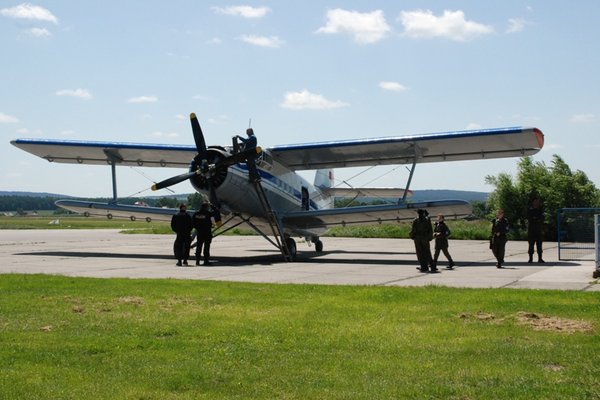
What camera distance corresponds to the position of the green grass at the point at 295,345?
18.5 ft

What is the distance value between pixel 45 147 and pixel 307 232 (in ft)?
32.7

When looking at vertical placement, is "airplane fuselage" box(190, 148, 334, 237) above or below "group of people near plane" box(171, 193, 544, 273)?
above

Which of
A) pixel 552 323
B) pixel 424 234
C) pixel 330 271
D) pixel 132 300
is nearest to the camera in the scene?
pixel 552 323

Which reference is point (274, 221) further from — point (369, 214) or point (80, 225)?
point (80, 225)

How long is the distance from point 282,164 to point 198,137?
4768 millimetres

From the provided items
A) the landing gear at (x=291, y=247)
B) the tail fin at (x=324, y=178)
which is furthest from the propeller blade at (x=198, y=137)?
the tail fin at (x=324, y=178)

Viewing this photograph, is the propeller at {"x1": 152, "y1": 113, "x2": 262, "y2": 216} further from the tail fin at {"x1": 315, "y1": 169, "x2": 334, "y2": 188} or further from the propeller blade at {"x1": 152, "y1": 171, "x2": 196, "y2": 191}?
the tail fin at {"x1": 315, "y1": 169, "x2": 334, "y2": 188}

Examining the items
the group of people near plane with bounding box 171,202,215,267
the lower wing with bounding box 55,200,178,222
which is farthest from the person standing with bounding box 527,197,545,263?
the lower wing with bounding box 55,200,178,222

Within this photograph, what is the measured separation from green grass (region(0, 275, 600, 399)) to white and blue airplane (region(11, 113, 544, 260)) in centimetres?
926

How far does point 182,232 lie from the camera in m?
19.5

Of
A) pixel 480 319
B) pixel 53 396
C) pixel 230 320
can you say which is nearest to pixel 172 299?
pixel 230 320

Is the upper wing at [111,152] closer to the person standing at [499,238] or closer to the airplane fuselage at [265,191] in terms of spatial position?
the airplane fuselage at [265,191]

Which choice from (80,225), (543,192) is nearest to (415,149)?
(543,192)

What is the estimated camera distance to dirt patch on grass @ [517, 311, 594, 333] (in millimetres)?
8070
